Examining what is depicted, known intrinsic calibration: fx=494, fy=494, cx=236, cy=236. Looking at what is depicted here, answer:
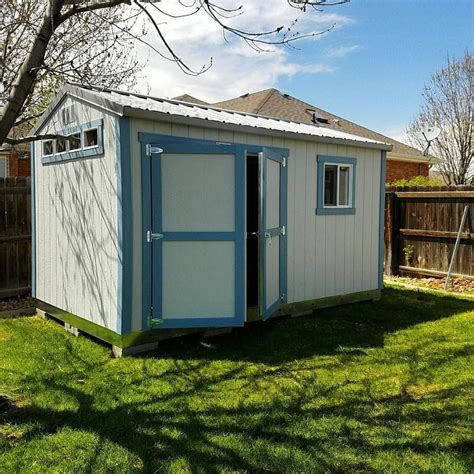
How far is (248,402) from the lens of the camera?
3.72 metres

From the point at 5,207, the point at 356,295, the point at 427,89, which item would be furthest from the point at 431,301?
the point at 427,89

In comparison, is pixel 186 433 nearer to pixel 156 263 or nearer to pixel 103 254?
pixel 156 263

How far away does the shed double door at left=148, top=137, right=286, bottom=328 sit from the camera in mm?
4941

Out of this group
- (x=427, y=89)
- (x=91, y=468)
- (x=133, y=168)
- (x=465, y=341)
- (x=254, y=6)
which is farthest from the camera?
(x=427, y=89)

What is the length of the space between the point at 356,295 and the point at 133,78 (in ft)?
21.5

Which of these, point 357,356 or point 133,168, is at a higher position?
point 133,168

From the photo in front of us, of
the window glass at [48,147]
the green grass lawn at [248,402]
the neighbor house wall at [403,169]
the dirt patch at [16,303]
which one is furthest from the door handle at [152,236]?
the neighbor house wall at [403,169]

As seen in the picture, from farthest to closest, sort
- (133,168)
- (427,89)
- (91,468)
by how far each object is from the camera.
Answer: (427,89) → (133,168) → (91,468)

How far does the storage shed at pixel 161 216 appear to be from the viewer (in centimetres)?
483

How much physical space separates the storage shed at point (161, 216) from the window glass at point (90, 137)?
0.01 m

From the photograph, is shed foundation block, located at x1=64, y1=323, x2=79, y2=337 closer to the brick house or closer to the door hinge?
the door hinge

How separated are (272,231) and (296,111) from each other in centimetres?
1141

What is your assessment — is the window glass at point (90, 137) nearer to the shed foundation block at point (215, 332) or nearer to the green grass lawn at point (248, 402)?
the green grass lawn at point (248, 402)

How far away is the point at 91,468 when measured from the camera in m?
2.80
